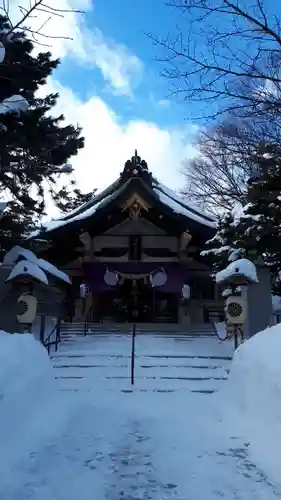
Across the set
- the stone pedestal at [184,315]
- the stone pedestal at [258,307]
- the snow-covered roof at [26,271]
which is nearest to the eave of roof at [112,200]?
the stone pedestal at [184,315]

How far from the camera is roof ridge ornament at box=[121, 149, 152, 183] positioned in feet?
69.0

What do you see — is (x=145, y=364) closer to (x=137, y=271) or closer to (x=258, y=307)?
(x=258, y=307)

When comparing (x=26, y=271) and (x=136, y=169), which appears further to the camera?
(x=136, y=169)

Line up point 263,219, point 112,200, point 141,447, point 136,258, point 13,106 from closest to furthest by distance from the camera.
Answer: point 141,447 < point 13,106 < point 263,219 < point 112,200 < point 136,258

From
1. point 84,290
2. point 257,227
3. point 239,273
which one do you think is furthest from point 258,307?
point 84,290

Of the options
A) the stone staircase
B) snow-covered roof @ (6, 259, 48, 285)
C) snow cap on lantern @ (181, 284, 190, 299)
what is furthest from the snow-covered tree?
snow-covered roof @ (6, 259, 48, 285)

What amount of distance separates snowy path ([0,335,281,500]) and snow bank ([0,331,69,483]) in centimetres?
15

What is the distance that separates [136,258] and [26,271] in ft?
29.1

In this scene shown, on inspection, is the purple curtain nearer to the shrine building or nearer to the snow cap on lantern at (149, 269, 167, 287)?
the shrine building

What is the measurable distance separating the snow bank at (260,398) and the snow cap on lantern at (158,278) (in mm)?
11815

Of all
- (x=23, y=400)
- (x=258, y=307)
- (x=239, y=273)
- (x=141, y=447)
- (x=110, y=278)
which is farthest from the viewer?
(x=110, y=278)

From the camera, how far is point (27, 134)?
11.4m

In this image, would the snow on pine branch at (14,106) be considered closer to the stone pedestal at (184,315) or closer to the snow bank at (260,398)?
the snow bank at (260,398)

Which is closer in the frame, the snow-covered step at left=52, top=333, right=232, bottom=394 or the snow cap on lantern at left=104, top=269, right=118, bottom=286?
the snow-covered step at left=52, top=333, right=232, bottom=394
